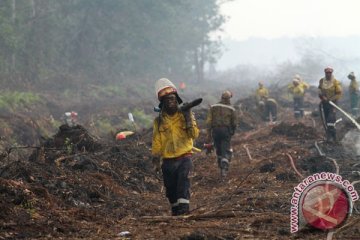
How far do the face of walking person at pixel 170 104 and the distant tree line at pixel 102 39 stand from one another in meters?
26.8

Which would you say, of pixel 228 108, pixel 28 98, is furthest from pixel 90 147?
pixel 28 98

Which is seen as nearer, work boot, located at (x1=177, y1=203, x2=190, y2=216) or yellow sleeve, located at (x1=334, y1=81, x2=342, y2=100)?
work boot, located at (x1=177, y1=203, x2=190, y2=216)

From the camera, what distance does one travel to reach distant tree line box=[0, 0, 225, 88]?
1436 inches

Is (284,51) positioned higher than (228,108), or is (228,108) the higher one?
(284,51)

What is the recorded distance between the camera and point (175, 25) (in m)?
56.4

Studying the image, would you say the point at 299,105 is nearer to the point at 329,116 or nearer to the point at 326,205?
the point at 329,116

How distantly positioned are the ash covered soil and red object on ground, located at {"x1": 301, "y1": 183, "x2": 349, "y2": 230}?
0.65 meters

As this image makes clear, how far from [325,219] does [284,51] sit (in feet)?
511

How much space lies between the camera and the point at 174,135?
8.49 meters

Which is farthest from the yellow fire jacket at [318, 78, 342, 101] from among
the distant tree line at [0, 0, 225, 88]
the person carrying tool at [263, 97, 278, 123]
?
the distant tree line at [0, 0, 225, 88]

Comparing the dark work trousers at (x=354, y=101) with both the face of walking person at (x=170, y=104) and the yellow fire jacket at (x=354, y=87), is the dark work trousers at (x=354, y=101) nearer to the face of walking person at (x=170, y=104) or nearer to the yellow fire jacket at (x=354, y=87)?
the yellow fire jacket at (x=354, y=87)

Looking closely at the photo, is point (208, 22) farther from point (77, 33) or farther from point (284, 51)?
point (284, 51)

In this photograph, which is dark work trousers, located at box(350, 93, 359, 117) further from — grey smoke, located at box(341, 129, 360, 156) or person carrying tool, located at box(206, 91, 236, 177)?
person carrying tool, located at box(206, 91, 236, 177)

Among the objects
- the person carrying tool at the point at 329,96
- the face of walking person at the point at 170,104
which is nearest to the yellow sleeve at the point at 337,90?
the person carrying tool at the point at 329,96
